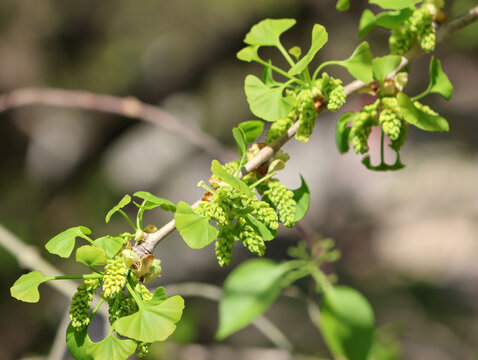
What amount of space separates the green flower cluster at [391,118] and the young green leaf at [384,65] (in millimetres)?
20

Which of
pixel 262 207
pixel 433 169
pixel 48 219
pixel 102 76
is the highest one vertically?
pixel 262 207

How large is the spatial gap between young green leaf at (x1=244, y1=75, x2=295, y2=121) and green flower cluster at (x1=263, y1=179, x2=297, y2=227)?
5cm

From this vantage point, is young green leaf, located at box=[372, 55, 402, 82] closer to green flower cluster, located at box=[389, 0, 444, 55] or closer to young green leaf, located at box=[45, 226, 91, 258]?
green flower cluster, located at box=[389, 0, 444, 55]

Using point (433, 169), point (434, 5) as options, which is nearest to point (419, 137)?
point (433, 169)

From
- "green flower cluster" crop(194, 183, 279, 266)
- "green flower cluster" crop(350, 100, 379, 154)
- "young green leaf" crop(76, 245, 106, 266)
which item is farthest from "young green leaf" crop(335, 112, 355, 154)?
"young green leaf" crop(76, 245, 106, 266)

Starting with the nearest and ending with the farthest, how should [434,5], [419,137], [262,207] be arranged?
[262,207] < [434,5] < [419,137]

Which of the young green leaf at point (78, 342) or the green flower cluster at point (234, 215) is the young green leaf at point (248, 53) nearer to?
the green flower cluster at point (234, 215)

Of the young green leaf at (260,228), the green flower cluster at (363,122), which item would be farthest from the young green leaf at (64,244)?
the green flower cluster at (363,122)

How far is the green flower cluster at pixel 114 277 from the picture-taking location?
32cm

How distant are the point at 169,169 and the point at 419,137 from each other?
123cm

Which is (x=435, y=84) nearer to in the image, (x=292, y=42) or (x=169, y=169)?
(x=292, y=42)

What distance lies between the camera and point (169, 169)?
7.69ft

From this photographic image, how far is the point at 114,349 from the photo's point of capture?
342 millimetres

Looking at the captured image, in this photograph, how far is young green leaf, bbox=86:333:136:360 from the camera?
34 centimetres
